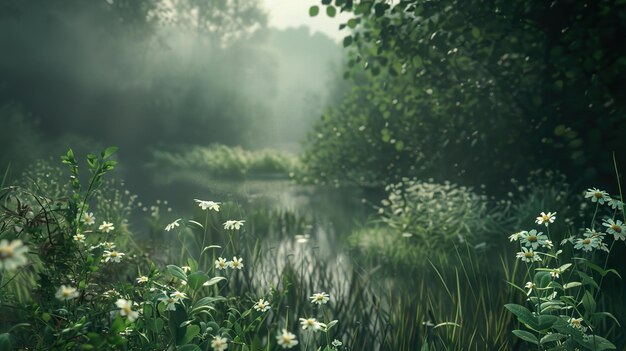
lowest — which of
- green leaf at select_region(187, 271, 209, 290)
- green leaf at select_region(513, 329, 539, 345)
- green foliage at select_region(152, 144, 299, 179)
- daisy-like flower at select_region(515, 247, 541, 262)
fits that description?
green leaf at select_region(513, 329, 539, 345)

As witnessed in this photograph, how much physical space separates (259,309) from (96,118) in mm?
19968

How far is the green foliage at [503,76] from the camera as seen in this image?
14.7ft

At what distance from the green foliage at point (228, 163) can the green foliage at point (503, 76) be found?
10366 mm

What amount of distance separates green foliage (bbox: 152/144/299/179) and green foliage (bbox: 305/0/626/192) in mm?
10366

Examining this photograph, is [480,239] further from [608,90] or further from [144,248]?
[144,248]

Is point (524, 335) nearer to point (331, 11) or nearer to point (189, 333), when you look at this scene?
point (189, 333)

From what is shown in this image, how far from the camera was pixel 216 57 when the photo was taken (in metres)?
31.7

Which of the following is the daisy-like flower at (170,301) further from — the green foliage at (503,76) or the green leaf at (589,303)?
the green foliage at (503,76)

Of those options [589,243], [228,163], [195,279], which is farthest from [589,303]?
[228,163]

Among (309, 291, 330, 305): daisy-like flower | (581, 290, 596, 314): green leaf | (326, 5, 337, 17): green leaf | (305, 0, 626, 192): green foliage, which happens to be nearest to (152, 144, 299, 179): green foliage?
(305, 0, 626, 192): green foliage

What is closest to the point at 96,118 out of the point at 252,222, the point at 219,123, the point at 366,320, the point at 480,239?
the point at 219,123

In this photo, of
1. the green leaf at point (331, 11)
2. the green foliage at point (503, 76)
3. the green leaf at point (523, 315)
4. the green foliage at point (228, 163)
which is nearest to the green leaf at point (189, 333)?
the green leaf at point (523, 315)

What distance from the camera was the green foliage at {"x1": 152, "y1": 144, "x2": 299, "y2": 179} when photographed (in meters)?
17.9

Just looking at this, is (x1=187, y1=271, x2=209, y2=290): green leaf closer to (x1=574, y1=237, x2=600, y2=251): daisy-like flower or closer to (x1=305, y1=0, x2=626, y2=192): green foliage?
(x1=574, y1=237, x2=600, y2=251): daisy-like flower
